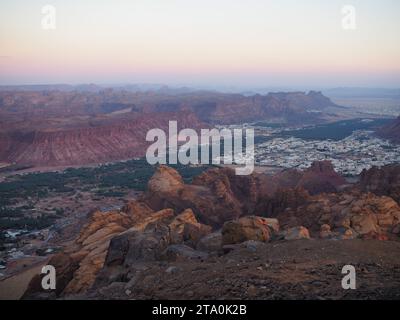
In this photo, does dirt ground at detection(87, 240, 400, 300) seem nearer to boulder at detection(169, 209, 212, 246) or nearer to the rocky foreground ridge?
the rocky foreground ridge

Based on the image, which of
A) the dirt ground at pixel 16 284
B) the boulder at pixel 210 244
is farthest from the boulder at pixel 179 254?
the dirt ground at pixel 16 284

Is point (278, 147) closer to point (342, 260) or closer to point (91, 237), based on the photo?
point (91, 237)

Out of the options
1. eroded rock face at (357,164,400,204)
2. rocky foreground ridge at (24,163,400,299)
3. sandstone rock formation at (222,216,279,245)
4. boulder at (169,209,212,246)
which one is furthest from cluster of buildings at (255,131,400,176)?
sandstone rock formation at (222,216,279,245)
